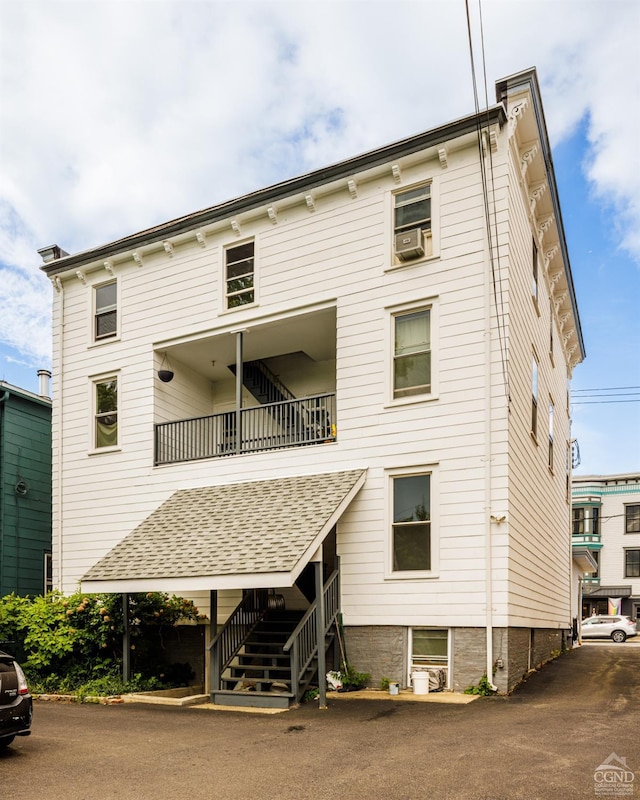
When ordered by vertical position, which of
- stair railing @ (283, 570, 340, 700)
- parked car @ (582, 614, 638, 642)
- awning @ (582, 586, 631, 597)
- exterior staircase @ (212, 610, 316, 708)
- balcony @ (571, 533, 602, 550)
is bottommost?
parked car @ (582, 614, 638, 642)

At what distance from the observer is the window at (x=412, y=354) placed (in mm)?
13922

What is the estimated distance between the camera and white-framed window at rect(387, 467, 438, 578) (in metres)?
13.2

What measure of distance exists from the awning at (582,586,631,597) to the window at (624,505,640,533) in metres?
3.34

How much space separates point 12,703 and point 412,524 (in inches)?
289

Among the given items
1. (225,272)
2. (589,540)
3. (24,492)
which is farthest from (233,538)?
(589,540)

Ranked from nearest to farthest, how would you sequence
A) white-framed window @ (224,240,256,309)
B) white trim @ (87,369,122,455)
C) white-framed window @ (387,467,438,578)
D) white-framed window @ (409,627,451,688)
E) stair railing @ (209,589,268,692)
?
white-framed window @ (409,627,451,688) → stair railing @ (209,589,268,692) → white-framed window @ (387,467,438,578) → white-framed window @ (224,240,256,309) → white trim @ (87,369,122,455)

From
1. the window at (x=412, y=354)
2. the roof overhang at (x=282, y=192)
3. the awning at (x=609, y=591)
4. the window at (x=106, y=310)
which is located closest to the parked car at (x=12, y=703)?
the window at (x=412, y=354)

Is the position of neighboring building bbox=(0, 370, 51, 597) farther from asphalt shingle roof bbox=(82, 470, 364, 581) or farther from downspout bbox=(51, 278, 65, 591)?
asphalt shingle roof bbox=(82, 470, 364, 581)

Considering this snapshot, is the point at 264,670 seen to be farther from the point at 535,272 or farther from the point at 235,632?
the point at 535,272

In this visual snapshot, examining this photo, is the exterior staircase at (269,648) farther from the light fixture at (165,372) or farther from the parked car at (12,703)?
the light fixture at (165,372)

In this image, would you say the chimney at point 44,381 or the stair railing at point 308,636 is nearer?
the stair railing at point 308,636

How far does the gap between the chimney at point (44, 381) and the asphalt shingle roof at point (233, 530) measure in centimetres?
870

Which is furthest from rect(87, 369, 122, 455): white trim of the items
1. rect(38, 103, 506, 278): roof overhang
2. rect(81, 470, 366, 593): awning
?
rect(81, 470, 366, 593): awning

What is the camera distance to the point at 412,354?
46.2 feet
